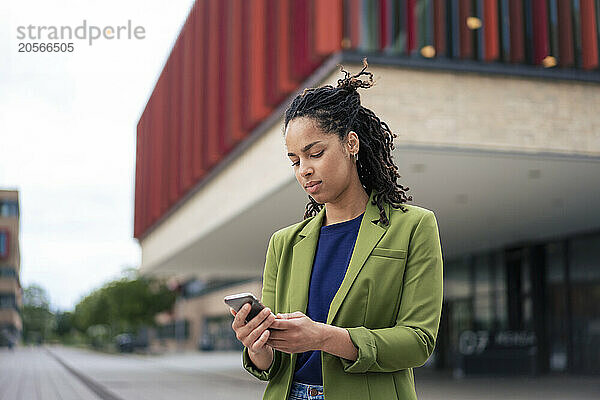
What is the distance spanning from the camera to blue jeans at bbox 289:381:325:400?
224 centimetres

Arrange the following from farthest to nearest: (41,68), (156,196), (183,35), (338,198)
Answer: (156,196)
(183,35)
(41,68)
(338,198)

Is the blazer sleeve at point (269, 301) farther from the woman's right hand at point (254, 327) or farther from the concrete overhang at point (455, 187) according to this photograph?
the concrete overhang at point (455, 187)

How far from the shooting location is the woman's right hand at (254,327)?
80.0 inches

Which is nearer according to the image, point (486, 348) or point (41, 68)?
point (41, 68)

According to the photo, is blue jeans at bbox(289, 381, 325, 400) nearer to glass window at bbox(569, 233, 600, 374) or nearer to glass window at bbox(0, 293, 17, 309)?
glass window at bbox(569, 233, 600, 374)

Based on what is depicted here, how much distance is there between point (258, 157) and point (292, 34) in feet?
10.2

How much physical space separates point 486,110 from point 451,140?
0.93 metres

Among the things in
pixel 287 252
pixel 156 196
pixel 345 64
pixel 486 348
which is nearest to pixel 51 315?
pixel 156 196

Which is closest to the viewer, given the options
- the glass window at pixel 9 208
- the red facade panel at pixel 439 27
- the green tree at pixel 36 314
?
the red facade panel at pixel 439 27

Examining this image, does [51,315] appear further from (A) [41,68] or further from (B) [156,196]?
(A) [41,68]

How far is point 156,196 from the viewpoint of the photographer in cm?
3197

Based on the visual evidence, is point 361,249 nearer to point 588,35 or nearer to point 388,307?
point 388,307

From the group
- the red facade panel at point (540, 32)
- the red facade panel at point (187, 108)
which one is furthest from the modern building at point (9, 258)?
the red facade panel at point (540, 32)

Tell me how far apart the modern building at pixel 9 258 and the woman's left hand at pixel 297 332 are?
97145 mm
